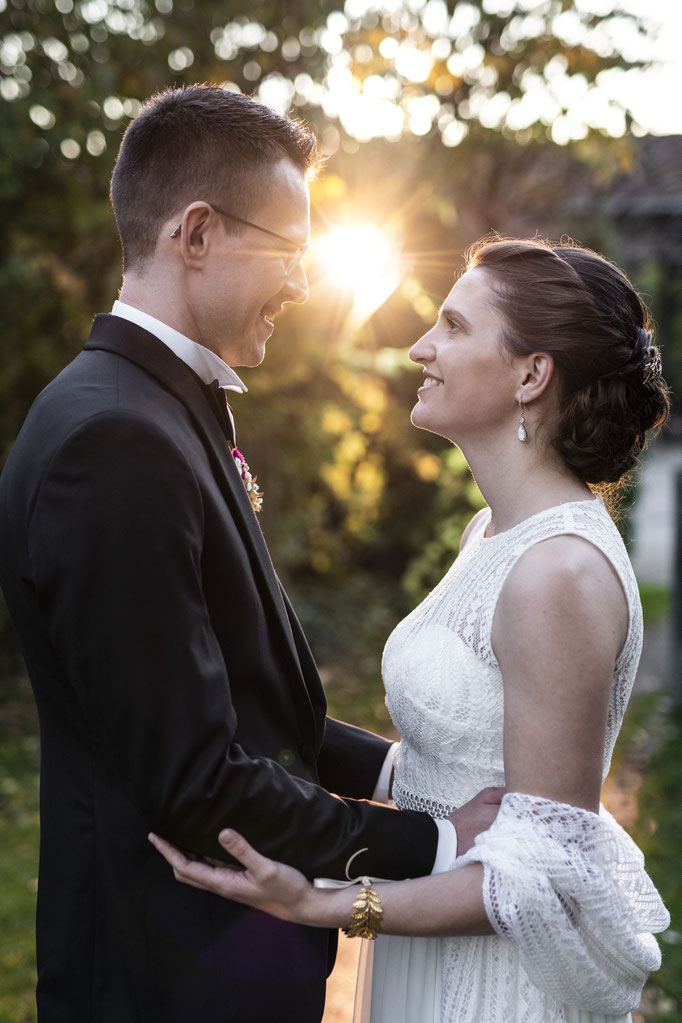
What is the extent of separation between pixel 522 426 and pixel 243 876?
47.8 inches

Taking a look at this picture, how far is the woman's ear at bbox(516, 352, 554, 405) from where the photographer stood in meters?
2.21

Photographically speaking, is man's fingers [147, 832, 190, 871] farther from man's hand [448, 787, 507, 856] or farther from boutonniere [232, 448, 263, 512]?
boutonniere [232, 448, 263, 512]

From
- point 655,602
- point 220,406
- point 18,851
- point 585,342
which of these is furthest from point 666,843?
point 655,602

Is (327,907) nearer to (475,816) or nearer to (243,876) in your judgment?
(243,876)

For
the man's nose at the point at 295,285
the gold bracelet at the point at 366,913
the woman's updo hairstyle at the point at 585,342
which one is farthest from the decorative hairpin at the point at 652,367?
the gold bracelet at the point at 366,913

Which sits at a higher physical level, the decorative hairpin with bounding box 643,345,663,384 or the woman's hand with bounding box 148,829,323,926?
the decorative hairpin with bounding box 643,345,663,384

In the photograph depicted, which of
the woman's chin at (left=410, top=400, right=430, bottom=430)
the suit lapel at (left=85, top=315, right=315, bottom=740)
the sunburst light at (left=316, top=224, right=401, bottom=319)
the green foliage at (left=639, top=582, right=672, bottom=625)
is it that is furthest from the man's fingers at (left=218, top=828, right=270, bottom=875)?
the green foliage at (left=639, top=582, right=672, bottom=625)

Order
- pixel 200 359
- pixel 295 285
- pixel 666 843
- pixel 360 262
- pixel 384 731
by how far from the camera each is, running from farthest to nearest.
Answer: pixel 384 731, pixel 360 262, pixel 666 843, pixel 295 285, pixel 200 359

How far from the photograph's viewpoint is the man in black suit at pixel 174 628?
1.58 metres

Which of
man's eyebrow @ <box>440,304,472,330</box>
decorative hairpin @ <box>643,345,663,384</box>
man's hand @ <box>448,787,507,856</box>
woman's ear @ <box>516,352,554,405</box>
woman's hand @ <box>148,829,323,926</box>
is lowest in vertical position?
woman's hand @ <box>148,829,323,926</box>

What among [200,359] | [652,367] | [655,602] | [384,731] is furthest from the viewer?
[655,602]

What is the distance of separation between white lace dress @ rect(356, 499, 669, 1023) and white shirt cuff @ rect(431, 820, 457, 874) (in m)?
0.04

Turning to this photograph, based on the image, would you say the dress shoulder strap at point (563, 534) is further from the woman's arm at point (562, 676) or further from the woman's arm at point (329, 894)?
the woman's arm at point (329, 894)

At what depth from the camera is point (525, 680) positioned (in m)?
1.84
